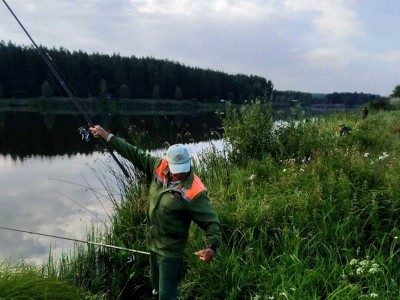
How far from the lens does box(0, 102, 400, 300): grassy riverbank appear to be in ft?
12.4

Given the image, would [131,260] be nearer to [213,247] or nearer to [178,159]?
[213,247]

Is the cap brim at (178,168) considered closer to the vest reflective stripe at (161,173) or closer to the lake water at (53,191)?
the vest reflective stripe at (161,173)

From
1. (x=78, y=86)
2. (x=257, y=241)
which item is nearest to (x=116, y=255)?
(x=257, y=241)

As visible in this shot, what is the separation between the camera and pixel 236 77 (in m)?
124

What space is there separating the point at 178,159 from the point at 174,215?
52 cm

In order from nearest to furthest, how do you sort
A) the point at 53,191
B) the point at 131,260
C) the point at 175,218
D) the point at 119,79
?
the point at 175,218 < the point at 131,260 < the point at 53,191 < the point at 119,79

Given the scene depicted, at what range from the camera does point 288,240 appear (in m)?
4.44

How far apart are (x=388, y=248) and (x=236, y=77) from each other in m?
122

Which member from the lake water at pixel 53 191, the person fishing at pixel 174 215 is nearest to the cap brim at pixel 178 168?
the person fishing at pixel 174 215

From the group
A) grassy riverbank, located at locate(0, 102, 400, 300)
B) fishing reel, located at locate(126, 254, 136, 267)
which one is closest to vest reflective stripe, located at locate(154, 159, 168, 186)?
grassy riverbank, located at locate(0, 102, 400, 300)

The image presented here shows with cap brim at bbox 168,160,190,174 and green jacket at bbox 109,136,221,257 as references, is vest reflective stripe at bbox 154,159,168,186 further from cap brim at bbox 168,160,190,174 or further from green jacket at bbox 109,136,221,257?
cap brim at bbox 168,160,190,174

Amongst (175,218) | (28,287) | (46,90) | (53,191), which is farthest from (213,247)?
(46,90)

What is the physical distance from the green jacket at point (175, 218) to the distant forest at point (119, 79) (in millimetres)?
68562

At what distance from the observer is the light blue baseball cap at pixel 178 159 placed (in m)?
3.35
